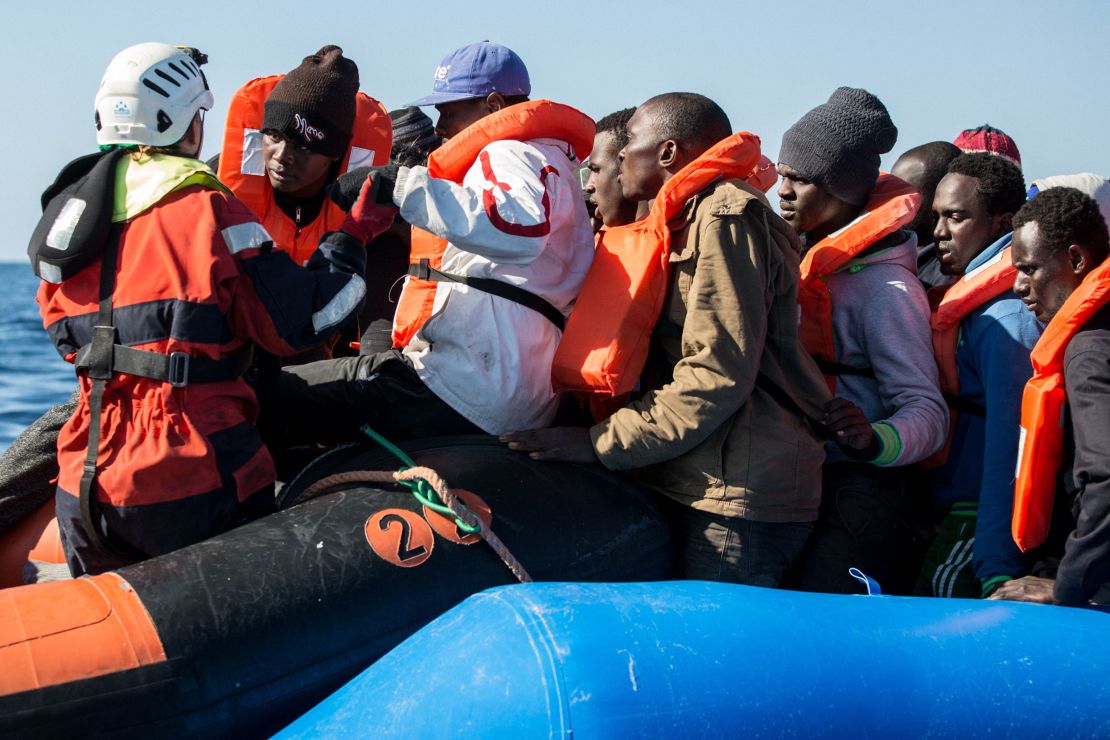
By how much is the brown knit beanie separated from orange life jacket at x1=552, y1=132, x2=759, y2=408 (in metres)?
1.00

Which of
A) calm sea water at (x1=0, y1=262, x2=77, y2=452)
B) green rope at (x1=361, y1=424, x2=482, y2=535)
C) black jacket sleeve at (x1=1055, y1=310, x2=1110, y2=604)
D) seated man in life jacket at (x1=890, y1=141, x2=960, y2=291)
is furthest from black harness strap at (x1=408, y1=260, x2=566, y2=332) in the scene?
calm sea water at (x1=0, y1=262, x2=77, y2=452)

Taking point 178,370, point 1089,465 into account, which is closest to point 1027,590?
point 1089,465

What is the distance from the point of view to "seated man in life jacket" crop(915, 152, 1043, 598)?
3387mm

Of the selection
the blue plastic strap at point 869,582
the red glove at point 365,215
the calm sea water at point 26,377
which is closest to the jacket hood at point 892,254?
the blue plastic strap at point 869,582

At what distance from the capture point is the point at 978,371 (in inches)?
144

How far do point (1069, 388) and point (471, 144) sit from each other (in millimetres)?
1686

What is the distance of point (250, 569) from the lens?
2.76m

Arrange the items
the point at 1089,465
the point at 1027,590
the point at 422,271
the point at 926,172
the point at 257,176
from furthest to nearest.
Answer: the point at 926,172 → the point at 257,176 → the point at 422,271 → the point at 1027,590 → the point at 1089,465

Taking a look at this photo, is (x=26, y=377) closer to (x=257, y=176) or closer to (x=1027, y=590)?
(x=257, y=176)

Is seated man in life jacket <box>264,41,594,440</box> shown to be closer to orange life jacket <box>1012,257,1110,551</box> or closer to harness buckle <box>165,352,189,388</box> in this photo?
harness buckle <box>165,352,189,388</box>

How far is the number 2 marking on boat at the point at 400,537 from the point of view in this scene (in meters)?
2.90

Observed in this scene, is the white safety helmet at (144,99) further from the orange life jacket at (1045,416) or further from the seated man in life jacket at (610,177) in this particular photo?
the orange life jacket at (1045,416)

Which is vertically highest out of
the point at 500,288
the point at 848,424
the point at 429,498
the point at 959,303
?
the point at 500,288

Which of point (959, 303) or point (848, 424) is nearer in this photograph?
point (848, 424)
